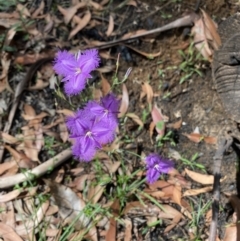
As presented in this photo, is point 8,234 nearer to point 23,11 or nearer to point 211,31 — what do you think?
point 23,11

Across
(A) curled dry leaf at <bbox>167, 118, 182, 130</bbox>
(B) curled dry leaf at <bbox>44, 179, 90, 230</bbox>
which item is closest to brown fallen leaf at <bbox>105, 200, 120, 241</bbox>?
(B) curled dry leaf at <bbox>44, 179, 90, 230</bbox>

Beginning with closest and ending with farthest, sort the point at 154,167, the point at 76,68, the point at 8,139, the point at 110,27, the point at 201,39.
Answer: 1. the point at 76,68
2. the point at 154,167
3. the point at 8,139
4. the point at 201,39
5. the point at 110,27

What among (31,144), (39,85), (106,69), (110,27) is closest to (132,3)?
(110,27)

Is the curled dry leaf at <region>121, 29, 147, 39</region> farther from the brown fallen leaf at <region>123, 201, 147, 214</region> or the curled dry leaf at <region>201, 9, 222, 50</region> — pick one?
the brown fallen leaf at <region>123, 201, 147, 214</region>

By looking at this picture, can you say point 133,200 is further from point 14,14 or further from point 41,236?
point 14,14

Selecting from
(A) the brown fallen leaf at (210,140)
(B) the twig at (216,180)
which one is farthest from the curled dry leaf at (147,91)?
(B) the twig at (216,180)

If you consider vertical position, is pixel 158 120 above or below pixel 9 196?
above
